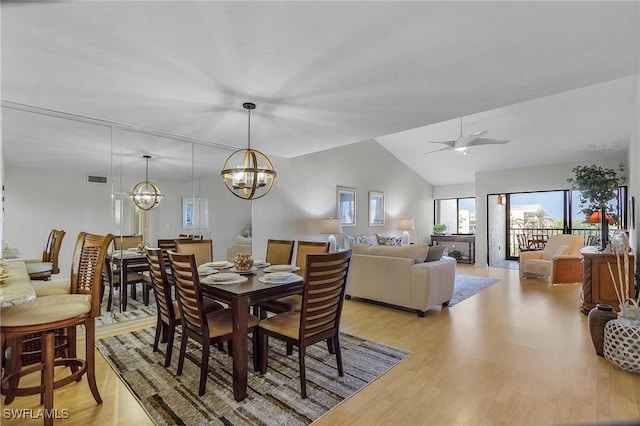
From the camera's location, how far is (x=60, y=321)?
1.86 meters

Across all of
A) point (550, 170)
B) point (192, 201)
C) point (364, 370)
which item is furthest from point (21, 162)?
point (550, 170)

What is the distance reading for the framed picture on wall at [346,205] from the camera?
23.3ft

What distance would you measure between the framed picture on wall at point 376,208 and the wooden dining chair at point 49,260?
20.0 feet

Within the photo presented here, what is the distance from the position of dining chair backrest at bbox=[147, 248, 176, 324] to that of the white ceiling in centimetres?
141

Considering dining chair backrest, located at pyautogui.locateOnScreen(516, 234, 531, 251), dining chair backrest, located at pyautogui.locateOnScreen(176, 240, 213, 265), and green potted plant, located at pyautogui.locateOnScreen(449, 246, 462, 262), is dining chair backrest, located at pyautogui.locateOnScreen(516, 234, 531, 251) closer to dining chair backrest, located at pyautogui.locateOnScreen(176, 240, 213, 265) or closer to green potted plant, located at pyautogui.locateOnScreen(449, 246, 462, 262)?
green potted plant, located at pyautogui.locateOnScreen(449, 246, 462, 262)

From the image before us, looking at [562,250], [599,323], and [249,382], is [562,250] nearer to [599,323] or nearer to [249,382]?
[599,323]

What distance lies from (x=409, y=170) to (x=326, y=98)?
22.6 feet

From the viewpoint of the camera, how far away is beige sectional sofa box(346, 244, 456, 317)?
4.02 m

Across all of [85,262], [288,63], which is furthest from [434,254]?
[85,262]

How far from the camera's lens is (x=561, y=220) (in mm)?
8219

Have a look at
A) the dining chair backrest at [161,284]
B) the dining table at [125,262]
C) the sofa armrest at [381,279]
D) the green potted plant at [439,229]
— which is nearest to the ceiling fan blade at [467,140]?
the sofa armrest at [381,279]

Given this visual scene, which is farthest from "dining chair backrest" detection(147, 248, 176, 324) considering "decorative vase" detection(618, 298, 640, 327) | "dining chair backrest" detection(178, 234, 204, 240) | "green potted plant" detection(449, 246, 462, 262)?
"green potted plant" detection(449, 246, 462, 262)

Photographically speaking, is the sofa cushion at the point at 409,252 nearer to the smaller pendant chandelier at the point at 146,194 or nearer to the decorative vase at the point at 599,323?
the decorative vase at the point at 599,323

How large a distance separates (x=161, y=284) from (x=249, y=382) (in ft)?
3.46
